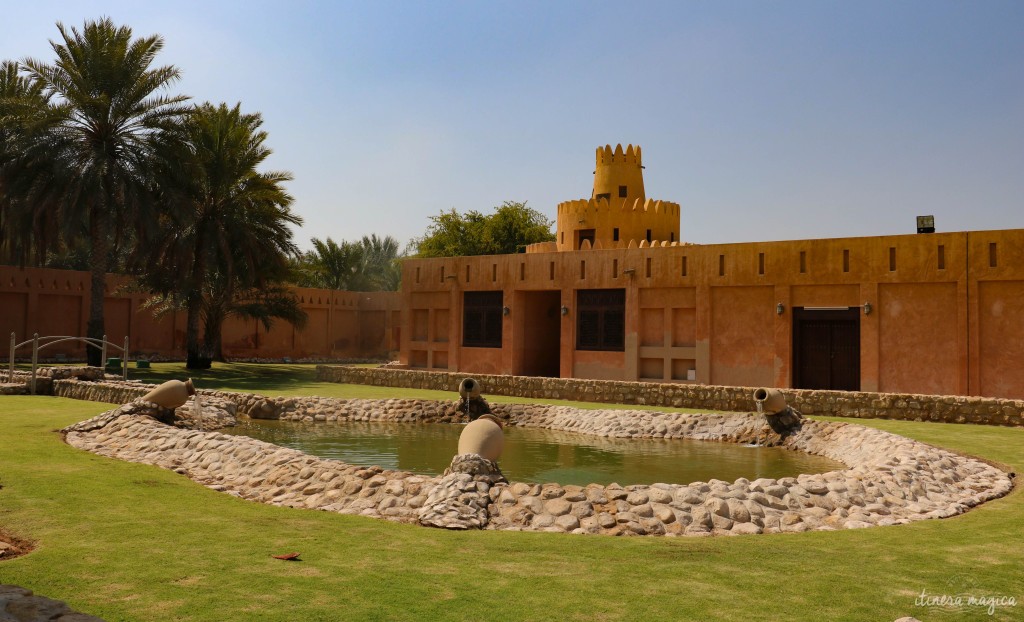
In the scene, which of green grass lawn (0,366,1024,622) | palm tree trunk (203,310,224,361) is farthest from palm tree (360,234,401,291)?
green grass lawn (0,366,1024,622)

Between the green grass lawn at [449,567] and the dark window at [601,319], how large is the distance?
1769cm

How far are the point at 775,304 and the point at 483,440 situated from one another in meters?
16.1

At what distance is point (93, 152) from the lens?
2622cm

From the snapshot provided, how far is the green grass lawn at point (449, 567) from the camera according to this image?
521 centimetres

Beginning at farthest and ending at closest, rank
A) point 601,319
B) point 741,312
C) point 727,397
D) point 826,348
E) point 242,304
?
1. point 242,304
2. point 601,319
3. point 741,312
4. point 826,348
5. point 727,397

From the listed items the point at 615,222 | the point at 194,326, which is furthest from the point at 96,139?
the point at 615,222

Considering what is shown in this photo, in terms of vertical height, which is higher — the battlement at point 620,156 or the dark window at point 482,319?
the battlement at point 620,156

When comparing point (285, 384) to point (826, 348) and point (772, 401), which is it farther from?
point (826, 348)

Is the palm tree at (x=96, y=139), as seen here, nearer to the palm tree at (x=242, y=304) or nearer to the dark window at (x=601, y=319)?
the palm tree at (x=242, y=304)

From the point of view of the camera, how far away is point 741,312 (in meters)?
24.2

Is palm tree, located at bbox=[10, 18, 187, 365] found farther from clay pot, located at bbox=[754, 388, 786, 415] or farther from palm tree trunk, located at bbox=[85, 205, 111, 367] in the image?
clay pot, located at bbox=[754, 388, 786, 415]

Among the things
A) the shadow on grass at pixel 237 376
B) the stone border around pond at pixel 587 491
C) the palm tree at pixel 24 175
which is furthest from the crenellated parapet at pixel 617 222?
the stone border around pond at pixel 587 491

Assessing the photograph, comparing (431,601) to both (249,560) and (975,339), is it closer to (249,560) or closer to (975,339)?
(249,560)

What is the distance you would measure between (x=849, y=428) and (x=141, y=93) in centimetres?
2343
